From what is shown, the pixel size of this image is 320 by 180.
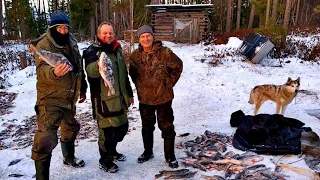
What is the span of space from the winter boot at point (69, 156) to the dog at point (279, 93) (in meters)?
4.31

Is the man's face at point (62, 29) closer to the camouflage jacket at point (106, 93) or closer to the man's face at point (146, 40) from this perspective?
the camouflage jacket at point (106, 93)

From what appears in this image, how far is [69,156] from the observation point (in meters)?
4.16

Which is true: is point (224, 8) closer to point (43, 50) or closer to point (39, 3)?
point (39, 3)

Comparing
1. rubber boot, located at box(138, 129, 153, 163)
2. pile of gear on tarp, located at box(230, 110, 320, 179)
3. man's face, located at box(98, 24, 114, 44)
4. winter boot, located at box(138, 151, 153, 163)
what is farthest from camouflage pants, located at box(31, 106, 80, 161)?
pile of gear on tarp, located at box(230, 110, 320, 179)

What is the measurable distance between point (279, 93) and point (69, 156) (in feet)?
15.5

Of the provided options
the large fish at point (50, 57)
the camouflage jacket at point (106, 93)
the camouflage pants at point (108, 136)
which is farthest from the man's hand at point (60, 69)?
the camouflage pants at point (108, 136)

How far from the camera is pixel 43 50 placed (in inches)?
120

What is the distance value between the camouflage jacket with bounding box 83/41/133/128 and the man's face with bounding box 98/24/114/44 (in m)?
0.12

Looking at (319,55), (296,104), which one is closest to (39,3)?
(319,55)

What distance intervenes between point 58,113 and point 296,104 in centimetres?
668

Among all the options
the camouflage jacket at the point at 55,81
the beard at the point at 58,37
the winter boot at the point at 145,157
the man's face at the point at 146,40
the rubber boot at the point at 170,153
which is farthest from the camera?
the winter boot at the point at 145,157

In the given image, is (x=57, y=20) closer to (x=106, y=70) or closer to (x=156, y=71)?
(x=106, y=70)

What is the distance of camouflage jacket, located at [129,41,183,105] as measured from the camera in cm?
389

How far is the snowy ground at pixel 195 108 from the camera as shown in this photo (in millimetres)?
4164
